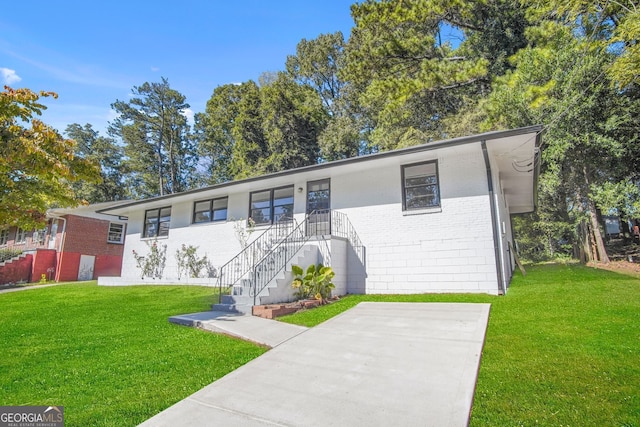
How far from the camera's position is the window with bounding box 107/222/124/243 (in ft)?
69.8

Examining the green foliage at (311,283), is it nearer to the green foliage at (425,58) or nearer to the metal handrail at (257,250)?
the metal handrail at (257,250)

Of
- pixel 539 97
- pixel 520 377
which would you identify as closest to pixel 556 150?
pixel 539 97

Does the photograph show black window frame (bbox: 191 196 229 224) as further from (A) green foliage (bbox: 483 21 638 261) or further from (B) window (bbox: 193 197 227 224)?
(A) green foliage (bbox: 483 21 638 261)

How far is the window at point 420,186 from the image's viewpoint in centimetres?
888

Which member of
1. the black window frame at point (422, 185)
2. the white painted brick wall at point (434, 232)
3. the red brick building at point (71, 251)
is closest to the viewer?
the white painted brick wall at point (434, 232)

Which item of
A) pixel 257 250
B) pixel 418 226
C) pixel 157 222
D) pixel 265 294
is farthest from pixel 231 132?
pixel 265 294

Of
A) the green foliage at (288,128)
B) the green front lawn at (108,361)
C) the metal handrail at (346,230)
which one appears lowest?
the green front lawn at (108,361)

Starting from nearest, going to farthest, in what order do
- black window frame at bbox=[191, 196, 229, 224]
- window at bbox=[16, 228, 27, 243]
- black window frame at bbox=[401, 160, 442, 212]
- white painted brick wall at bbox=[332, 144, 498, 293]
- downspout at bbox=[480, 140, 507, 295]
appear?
downspout at bbox=[480, 140, 507, 295], white painted brick wall at bbox=[332, 144, 498, 293], black window frame at bbox=[401, 160, 442, 212], black window frame at bbox=[191, 196, 229, 224], window at bbox=[16, 228, 27, 243]

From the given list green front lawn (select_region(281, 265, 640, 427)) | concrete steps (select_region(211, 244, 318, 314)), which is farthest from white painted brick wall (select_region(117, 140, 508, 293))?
concrete steps (select_region(211, 244, 318, 314))

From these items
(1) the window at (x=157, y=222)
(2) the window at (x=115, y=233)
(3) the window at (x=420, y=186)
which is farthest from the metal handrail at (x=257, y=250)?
(2) the window at (x=115, y=233)

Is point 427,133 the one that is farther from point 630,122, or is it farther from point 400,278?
point 400,278

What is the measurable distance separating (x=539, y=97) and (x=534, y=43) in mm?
5112

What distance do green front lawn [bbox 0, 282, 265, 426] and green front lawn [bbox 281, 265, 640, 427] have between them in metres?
2.15

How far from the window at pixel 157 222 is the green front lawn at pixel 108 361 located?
7.50 metres
